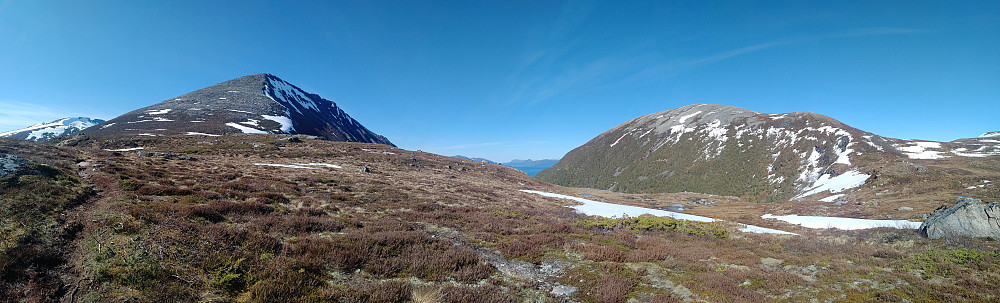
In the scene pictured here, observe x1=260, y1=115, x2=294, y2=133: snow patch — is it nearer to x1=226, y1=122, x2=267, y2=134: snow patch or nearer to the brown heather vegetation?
x1=226, y1=122, x2=267, y2=134: snow patch

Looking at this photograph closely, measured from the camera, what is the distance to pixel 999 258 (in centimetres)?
955

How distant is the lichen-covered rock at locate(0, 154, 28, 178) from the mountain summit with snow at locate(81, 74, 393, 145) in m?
71.1

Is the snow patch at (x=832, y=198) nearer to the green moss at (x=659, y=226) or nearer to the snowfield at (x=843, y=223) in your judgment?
the snowfield at (x=843, y=223)

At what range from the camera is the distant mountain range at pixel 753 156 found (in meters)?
44.0

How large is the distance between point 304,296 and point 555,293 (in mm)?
5614

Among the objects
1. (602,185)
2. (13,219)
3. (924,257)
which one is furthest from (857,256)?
(602,185)

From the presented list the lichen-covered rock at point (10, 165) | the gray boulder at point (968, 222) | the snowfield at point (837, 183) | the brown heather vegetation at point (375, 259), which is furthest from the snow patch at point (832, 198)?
the lichen-covered rock at point (10, 165)

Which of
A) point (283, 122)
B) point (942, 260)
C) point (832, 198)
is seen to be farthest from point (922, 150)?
point (283, 122)

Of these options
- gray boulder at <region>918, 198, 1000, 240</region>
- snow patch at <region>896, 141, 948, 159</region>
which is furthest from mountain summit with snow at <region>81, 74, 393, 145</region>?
snow patch at <region>896, 141, 948, 159</region>

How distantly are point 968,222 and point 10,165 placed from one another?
38695mm

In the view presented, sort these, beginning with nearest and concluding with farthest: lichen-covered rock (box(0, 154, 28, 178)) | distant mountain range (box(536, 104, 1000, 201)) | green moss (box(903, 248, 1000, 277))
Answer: green moss (box(903, 248, 1000, 277)) < lichen-covered rock (box(0, 154, 28, 178)) < distant mountain range (box(536, 104, 1000, 201))

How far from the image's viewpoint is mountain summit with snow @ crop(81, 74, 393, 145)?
74000mm

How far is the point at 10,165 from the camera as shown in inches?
440

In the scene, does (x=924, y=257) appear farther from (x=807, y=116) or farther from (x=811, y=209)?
(x=807, y=116)
